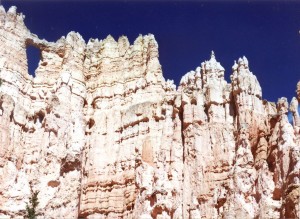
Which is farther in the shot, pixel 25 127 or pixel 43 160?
pixel 25 127

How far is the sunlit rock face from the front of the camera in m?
26.9

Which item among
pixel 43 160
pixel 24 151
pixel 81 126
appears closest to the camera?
pixel 43 160

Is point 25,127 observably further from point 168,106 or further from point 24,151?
point 168,106

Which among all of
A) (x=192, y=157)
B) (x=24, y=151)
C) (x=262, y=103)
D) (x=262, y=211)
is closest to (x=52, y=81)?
(x=24, y=151)

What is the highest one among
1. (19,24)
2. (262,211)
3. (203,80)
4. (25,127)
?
(19,24)

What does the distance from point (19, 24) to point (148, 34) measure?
9858mm

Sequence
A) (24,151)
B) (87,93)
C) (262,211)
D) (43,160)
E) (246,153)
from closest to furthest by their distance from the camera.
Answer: (262,211) → (246,153) → (43,160) → (24,151) → (87,93)

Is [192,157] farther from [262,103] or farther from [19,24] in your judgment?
[19,24]

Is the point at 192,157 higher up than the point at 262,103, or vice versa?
the point at 262,103

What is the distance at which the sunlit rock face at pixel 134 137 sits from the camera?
2689 centimetres

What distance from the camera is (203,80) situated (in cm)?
3375

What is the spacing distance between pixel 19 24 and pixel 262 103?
18.8 m

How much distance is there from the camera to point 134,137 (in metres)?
32.8

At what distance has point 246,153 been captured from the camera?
2736 cm
